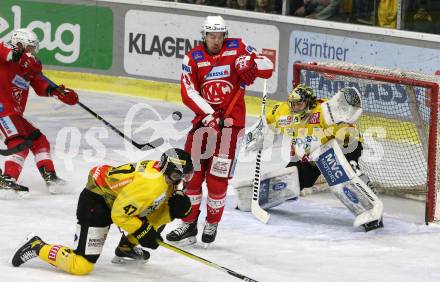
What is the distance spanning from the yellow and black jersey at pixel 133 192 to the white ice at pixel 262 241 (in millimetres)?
422

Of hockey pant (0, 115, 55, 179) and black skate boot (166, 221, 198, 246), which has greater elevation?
hockey pant (0, 115, 55, 179)

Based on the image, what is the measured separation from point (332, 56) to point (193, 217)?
12.5 feet

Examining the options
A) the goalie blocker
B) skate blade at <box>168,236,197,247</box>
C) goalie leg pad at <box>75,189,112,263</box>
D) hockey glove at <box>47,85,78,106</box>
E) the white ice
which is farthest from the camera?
hockey glove at <box>47,85,78,106</box>

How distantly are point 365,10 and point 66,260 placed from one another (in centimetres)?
530

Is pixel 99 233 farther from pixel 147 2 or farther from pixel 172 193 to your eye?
pixel 147 2

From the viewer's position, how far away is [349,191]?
720cm

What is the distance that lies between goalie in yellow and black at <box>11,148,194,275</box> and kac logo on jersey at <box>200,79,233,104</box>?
1143mm

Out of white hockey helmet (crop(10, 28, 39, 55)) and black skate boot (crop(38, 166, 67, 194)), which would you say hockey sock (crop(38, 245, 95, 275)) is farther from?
white hockey helmet (crop(10, 28, 39, 55))

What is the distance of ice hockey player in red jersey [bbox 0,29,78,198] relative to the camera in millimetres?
7715

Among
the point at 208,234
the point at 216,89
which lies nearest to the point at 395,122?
the point at 216,89

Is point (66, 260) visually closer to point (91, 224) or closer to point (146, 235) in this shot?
point (91, 224)

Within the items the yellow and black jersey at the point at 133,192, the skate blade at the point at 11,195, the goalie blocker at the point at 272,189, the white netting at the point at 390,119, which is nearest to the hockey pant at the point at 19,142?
the skate blade at the point at 11,195

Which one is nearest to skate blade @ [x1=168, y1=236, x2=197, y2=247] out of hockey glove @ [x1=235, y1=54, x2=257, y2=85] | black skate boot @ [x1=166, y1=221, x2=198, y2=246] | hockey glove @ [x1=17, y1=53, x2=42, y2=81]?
black skate boot @ [x1=166, y1=221, x2=198, y2=246]

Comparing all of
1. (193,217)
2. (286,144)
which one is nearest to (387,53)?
(286,144)
